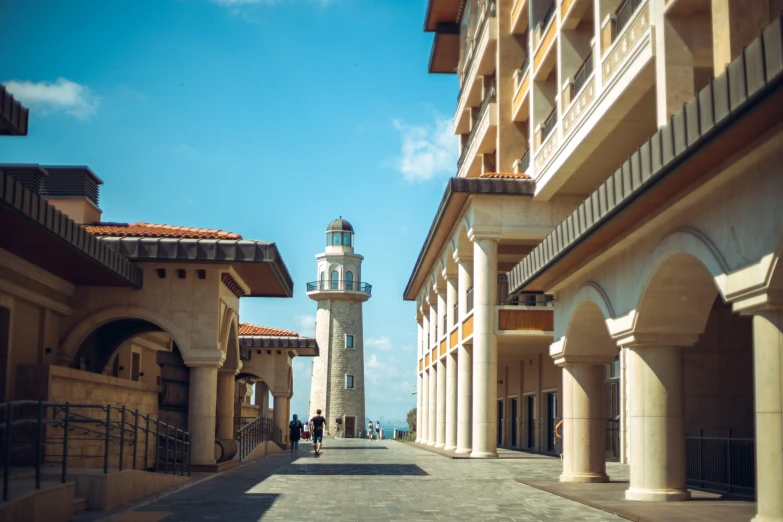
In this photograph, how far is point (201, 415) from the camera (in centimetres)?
2238

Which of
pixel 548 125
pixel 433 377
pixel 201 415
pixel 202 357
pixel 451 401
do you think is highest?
pixel 548 125

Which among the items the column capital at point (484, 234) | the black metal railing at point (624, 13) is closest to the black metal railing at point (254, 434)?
the column capital at point (484, 234)

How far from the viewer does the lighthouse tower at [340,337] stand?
71.0m

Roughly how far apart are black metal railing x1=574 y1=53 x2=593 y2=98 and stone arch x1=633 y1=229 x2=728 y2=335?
1104 centimetres

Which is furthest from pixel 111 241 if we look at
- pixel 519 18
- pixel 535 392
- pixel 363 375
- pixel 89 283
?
pixel 363 375

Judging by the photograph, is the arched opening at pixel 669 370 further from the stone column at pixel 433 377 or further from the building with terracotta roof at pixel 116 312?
the stone column at pixel 433 377

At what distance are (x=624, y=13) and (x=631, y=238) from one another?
9191 millimetres

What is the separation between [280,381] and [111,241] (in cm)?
2303

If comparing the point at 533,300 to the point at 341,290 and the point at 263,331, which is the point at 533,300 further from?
the point at 341,290

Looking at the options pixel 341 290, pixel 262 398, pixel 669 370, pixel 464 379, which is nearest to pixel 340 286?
pixel 341 290

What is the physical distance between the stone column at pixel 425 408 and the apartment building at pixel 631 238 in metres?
7.92

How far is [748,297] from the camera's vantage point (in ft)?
33.3

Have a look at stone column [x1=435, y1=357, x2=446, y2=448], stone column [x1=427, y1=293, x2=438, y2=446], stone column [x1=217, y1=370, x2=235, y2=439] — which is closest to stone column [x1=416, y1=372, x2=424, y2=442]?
stone column [x1=427, y1=293, x2=438, y2=446]

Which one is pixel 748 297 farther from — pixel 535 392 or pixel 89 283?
pixel 535 392
